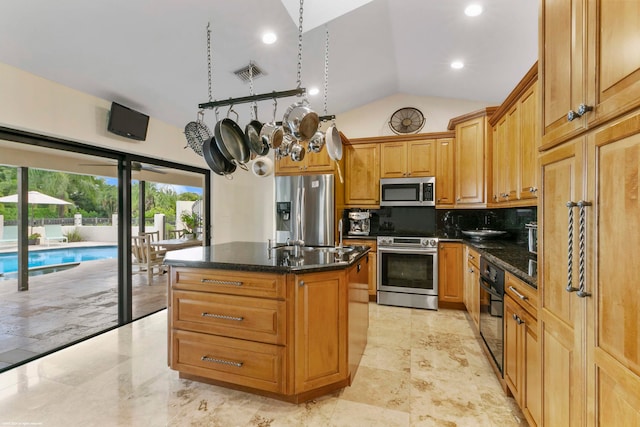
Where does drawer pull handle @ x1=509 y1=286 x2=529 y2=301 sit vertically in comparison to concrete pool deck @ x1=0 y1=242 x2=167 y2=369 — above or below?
above

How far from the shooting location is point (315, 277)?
1867 millimetres

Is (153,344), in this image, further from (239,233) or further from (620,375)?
(620,375)

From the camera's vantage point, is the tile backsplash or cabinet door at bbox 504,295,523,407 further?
the tile backsplash

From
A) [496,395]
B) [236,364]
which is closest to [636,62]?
[496,395]

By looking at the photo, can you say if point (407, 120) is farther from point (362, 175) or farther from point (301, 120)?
point (301, 120)

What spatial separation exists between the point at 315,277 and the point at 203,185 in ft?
10.8

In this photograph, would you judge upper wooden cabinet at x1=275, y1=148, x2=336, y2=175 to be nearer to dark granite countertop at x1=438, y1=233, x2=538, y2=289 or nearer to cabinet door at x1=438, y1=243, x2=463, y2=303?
cabinet door at x1=438, y1=243, x2=463, y2=303

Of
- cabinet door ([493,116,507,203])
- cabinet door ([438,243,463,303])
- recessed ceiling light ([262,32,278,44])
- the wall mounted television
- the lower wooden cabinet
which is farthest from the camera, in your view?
cabinet door ([438,243,463,303])

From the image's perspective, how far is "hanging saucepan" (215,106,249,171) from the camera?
229 centimetres

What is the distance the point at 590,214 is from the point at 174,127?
4062 mm

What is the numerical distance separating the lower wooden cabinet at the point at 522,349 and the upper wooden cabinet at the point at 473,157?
6.63 feet

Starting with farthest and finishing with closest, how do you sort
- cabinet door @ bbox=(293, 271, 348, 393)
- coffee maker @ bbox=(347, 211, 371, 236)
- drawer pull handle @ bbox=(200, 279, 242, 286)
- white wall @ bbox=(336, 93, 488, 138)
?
coffee maker @ bbox=(347, 211, 371, 236), white wall @ bbox=(336, 93, 488, 138), drawer pull handle @ bbox=(200, 279, 242, 286), cabinet door @ bbox=(293, 271, 348, 393)

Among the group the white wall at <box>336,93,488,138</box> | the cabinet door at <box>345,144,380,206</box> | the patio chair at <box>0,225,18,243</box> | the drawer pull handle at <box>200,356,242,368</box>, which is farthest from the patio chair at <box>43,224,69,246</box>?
the white wall at <box>336,93,488,138</box>

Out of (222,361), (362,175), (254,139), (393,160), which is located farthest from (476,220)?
(222,361)
